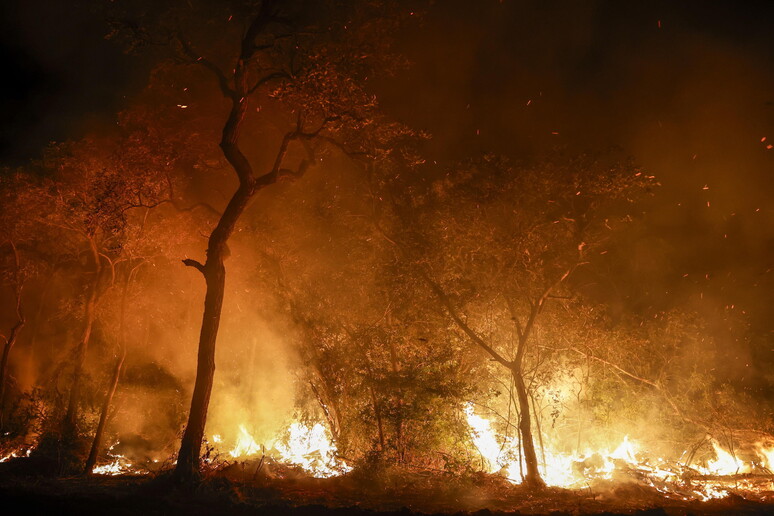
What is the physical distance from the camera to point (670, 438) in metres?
18.2

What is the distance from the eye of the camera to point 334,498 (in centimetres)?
1334

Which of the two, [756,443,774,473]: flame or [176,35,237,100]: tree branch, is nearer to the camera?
[176,35,237,100]: tree branch

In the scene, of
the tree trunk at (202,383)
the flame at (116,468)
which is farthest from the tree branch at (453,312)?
the flame at (116,468)

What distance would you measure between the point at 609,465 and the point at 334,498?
29.5ft

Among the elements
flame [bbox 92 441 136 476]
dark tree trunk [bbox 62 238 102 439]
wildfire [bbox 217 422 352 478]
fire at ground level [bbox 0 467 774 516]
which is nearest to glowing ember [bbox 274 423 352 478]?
wildfire [bbox 217 422 352 478]

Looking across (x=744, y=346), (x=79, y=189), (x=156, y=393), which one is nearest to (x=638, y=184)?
(x=744, y=346)

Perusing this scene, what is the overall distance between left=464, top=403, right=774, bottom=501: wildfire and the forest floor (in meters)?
0.81

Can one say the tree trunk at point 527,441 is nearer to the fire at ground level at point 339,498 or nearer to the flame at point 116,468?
the fire at ground level at point 339,498

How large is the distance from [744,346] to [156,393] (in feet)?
72.4

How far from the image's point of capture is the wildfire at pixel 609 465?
52.3ft

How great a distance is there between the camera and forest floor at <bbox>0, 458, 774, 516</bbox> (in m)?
10.8

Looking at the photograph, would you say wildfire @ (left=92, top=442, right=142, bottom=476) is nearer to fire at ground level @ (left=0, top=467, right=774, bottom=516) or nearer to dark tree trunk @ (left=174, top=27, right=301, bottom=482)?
fire at ground level @ (left=0, top=467, right=774, bottom=516)

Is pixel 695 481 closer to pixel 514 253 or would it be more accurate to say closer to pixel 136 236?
pixel 514 253

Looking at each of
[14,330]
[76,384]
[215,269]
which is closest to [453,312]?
[215,269]
